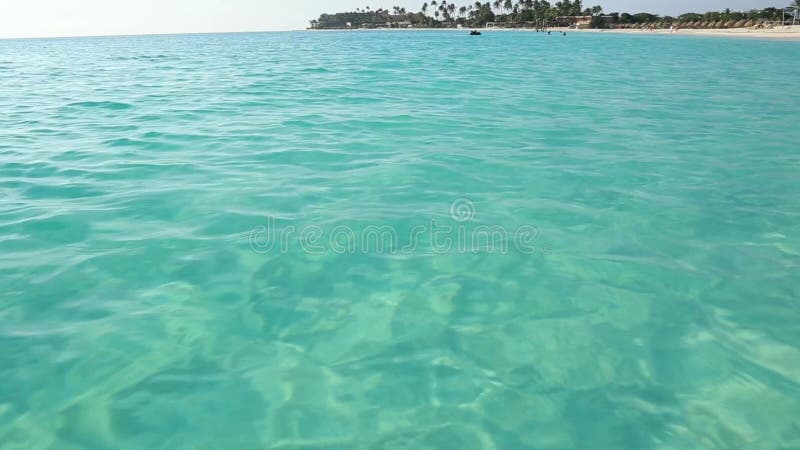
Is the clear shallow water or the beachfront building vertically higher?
the beachfront building

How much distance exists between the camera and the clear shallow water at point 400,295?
9.55ft

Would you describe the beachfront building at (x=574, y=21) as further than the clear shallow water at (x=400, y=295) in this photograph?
Yes

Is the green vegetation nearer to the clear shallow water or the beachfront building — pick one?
the beachfront building

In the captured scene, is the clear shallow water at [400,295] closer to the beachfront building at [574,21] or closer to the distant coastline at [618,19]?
the distant coastline at [618,19]

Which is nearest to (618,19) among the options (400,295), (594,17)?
(594,17)

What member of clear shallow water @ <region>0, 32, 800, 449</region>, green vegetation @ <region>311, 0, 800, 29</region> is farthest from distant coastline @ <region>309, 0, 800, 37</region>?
clear shallow water @ <region>0, 32, 800, 449</region>

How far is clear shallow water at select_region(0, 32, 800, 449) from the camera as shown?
291cm

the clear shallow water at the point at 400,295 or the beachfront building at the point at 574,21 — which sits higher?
the beachfront building at the point at 574,21

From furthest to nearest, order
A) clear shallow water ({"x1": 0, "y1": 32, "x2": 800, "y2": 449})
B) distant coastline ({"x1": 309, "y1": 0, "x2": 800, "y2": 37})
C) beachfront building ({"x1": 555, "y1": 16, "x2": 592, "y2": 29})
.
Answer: beachfront building ({"x1": 555, "y1": 16, "x2": 592, "y2": 29}) < distant coastline ({"x1": 309, "y1": 0, "x2": 800, "y2": 37}) < clear shallow water ({"x1": 0, "y1": 32, "x2": 800, "y2": 449})

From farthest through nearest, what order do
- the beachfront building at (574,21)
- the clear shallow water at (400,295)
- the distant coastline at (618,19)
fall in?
the beachfront building at (574,21) → the distant coastline at (618,19) → the clear shallow water at (400,295)

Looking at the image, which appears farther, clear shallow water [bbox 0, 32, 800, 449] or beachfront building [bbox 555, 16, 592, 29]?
beachfront building [bbox 555, 16, 592, 29]

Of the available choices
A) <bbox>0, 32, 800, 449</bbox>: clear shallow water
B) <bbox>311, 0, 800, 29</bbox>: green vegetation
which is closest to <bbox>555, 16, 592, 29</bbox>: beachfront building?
<bbox>311, 0, 800, 29</bbox>: green vegetation

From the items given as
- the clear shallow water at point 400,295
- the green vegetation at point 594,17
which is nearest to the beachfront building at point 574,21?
the green vegetation at point 594,17

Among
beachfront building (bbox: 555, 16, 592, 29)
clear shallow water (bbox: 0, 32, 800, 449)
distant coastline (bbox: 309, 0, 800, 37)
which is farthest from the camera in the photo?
beachfront building (bbox: 555, 16, 592, 29)
